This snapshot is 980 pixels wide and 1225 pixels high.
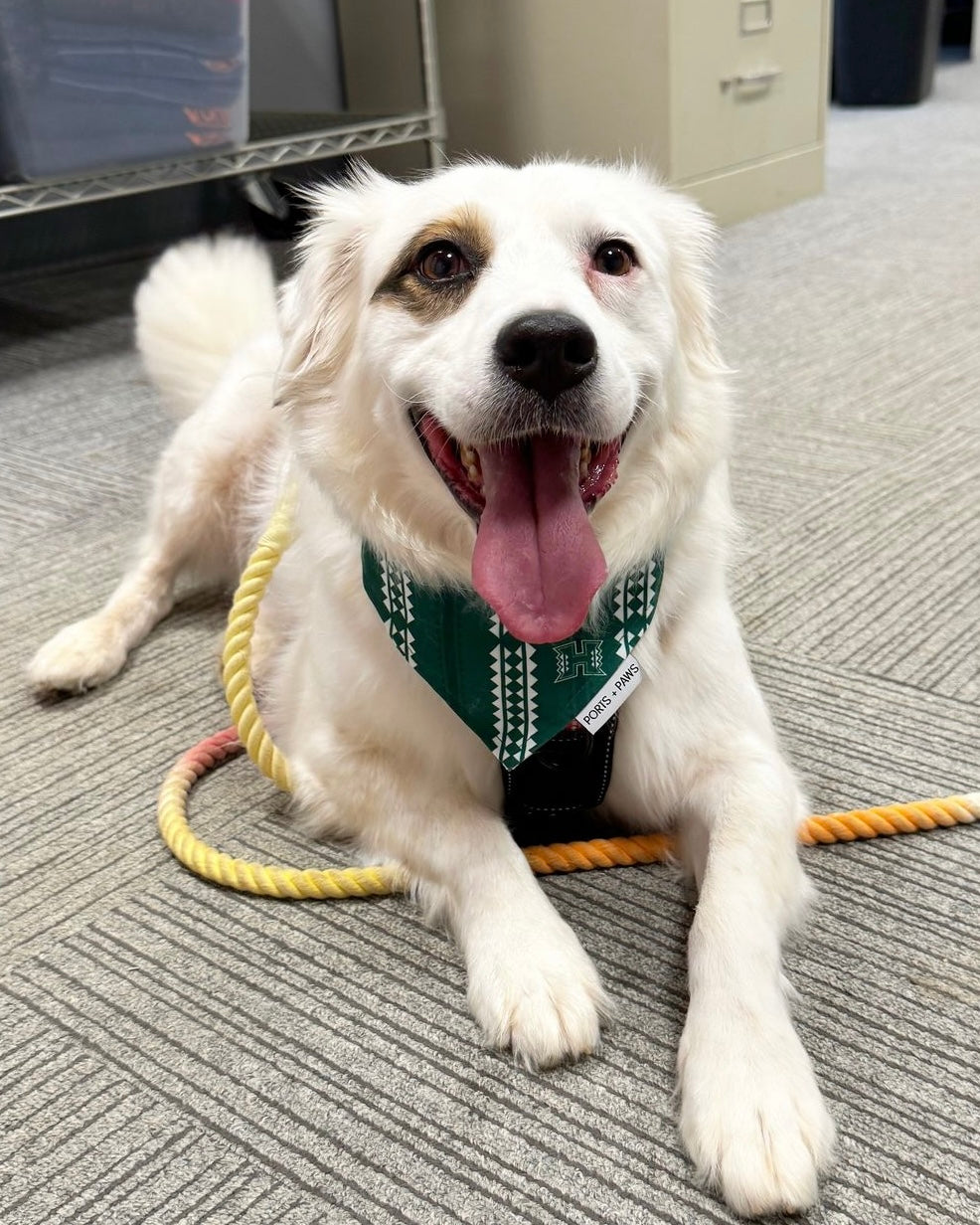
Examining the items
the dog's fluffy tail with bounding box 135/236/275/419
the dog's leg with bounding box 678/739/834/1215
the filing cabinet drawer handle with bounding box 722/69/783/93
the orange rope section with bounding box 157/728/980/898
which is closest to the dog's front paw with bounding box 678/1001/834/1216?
the dog's leg with bounding box 678/739/834/1215

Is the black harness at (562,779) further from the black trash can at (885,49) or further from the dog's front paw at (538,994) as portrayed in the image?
the black trash can at (885,49)

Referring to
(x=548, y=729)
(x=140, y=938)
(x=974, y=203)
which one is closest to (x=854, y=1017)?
(x=548, y=729)

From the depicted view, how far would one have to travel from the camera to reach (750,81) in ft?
12.6

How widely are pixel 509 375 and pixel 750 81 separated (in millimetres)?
3298

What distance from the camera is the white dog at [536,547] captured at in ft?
3.23

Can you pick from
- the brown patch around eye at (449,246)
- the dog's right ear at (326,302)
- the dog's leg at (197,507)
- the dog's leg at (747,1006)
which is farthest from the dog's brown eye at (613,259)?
the dog's leg at (197,507)

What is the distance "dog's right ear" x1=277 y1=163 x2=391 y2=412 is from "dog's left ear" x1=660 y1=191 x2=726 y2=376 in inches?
12.0

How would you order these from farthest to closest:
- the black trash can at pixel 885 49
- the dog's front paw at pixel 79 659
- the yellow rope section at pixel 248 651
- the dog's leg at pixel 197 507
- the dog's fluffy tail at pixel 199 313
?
the black trash can at pixel 885 49, the dog's fluffy tail at pixel 199 313, the dog's leg at pixel 197 507, the dog's front paw at pixel 79 659, the yellow rope section at pixel 248 651

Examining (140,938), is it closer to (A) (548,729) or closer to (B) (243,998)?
(B) (243,998)

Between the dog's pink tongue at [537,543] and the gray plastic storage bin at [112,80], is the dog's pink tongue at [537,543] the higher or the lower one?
the lower one

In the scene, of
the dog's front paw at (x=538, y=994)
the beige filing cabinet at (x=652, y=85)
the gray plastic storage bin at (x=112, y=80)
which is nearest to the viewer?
the dog's front paw at (x=538, y=994)

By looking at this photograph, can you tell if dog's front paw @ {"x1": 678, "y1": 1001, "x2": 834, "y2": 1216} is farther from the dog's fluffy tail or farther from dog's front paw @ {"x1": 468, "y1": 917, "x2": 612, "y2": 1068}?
the dog's fluffy tail

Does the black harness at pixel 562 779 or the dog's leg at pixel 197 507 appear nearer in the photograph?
the black harness at pixel 562 779

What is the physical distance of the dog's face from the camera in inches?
40.3
